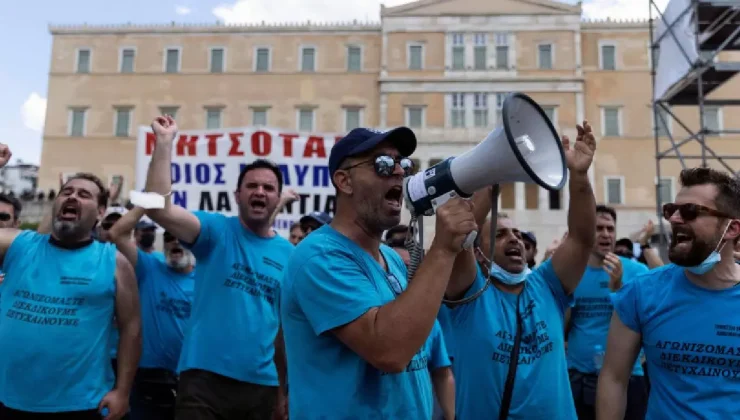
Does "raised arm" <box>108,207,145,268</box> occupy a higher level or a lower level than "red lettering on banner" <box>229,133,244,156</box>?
lower

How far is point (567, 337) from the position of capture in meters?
5.05

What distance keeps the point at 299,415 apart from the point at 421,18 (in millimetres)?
33456

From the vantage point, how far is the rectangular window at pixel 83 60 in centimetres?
3478

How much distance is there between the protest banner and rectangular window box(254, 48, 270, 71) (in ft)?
91.3

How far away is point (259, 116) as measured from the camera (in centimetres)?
3381

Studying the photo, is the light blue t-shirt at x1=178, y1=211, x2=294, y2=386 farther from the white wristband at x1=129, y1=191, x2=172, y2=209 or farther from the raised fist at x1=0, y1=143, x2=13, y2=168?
the raised fist at x1=0, y1=143, x2=13, y2=168

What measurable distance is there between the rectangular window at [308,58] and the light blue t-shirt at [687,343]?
108 feet

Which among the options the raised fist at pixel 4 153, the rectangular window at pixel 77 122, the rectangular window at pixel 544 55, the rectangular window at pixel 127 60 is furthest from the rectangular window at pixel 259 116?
the raised fist at pixel 4 153

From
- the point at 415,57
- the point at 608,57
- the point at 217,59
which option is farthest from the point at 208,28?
the point at 608,57

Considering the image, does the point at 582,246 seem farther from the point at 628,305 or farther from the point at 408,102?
the point at 408,102

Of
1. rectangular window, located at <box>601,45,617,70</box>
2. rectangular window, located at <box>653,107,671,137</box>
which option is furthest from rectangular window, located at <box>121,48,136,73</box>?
rectangular window, located at <box>653,107,671,137</box>

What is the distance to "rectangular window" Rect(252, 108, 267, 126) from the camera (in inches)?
1326

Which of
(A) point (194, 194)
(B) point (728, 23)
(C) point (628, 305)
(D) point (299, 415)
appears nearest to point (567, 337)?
(C) point (628, 305)

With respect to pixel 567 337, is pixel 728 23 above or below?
above
